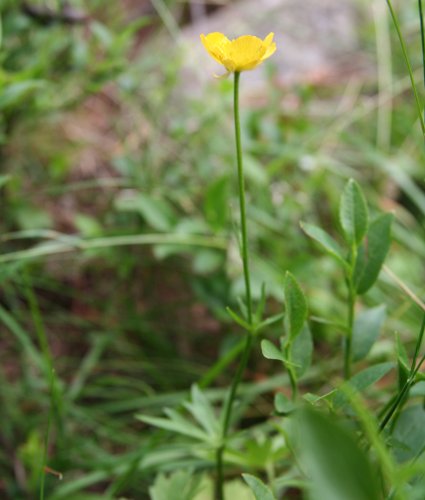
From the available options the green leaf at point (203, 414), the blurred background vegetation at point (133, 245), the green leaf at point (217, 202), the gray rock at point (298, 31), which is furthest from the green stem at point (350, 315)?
the gray rock at point (298, 31)

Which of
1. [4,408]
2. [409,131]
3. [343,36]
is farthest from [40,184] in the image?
[343,36]

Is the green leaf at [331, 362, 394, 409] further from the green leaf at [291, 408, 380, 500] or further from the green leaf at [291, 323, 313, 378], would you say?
the green leaf at [291, 408, 380, 500]

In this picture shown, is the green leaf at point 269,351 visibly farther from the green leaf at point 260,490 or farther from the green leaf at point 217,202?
the green leaf at point 217,202

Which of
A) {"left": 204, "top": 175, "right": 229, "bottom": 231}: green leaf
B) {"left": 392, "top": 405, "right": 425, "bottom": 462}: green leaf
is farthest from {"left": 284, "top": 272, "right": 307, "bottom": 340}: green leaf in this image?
{"left": 204, "top": 175, "right": 229, "bottom": 231}: green leaf

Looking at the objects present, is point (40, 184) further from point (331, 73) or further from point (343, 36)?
point (343, 36)

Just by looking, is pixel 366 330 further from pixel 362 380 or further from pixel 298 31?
pixel 298 31
